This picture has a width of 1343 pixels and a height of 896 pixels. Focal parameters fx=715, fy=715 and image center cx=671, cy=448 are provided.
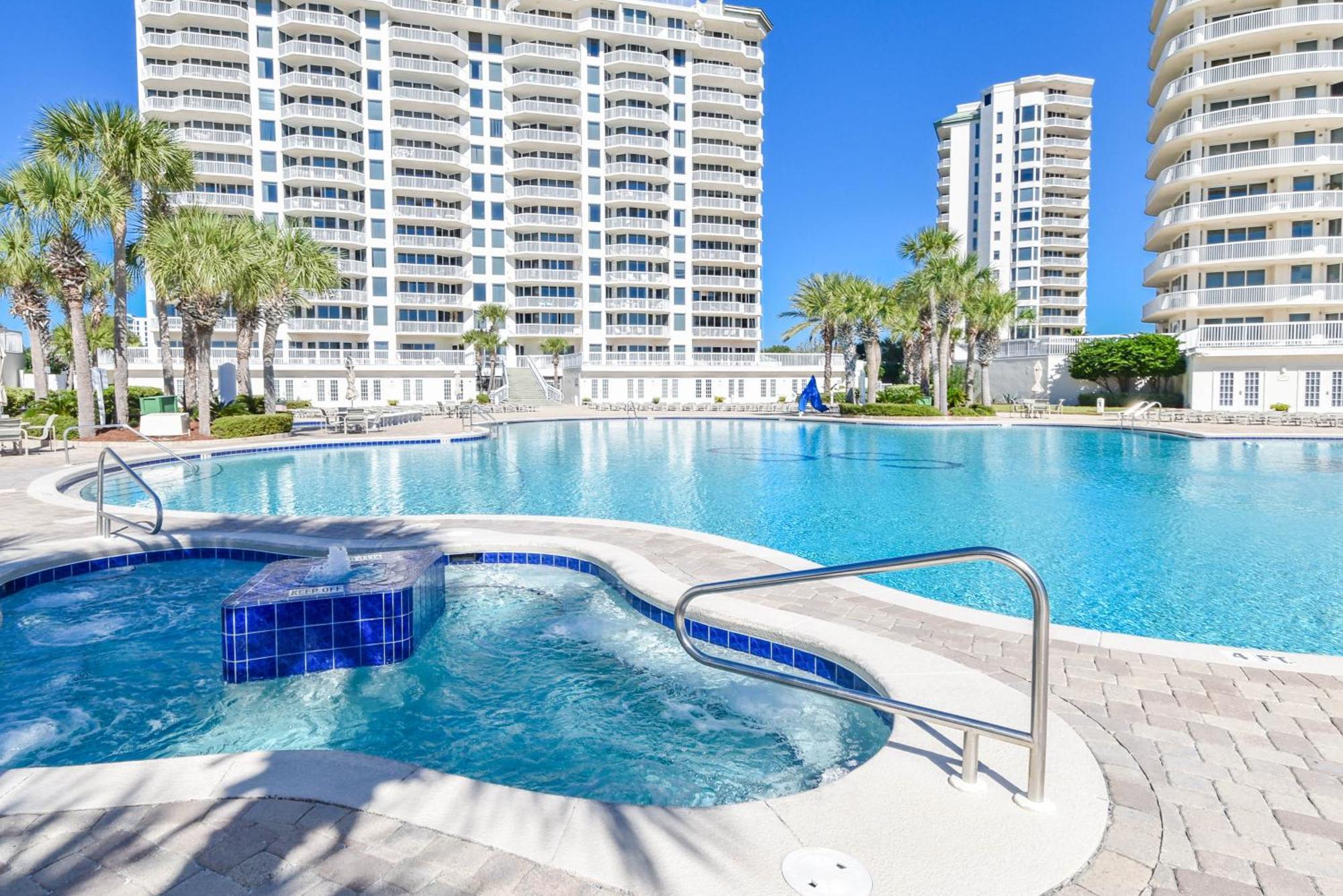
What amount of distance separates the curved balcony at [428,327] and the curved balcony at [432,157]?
1135 cm

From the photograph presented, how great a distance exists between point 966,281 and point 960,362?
70.4ft

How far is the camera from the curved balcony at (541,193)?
53688mm

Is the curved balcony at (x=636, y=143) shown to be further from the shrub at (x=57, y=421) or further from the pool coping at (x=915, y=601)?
the pool coping at (x=915, y=601)

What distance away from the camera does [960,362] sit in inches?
2245

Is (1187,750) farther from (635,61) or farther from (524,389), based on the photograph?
(635,61)

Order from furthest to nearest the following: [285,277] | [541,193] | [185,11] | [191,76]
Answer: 1. [541,193]
2. [191,76]
3. [185,11]
4. [285,277]

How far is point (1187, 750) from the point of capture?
3707 millimetres

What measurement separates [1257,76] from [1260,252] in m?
8.91

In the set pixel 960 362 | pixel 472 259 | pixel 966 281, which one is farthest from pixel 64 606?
pixel 960 362

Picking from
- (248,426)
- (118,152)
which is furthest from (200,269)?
(248,426)

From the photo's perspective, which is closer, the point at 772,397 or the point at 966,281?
the point at 966,281

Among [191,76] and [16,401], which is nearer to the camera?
[16,401]

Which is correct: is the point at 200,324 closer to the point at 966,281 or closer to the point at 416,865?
the point at 416,865

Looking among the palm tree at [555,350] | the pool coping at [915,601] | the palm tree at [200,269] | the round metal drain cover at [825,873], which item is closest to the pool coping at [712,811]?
the round metal drain cover at [825,873]
